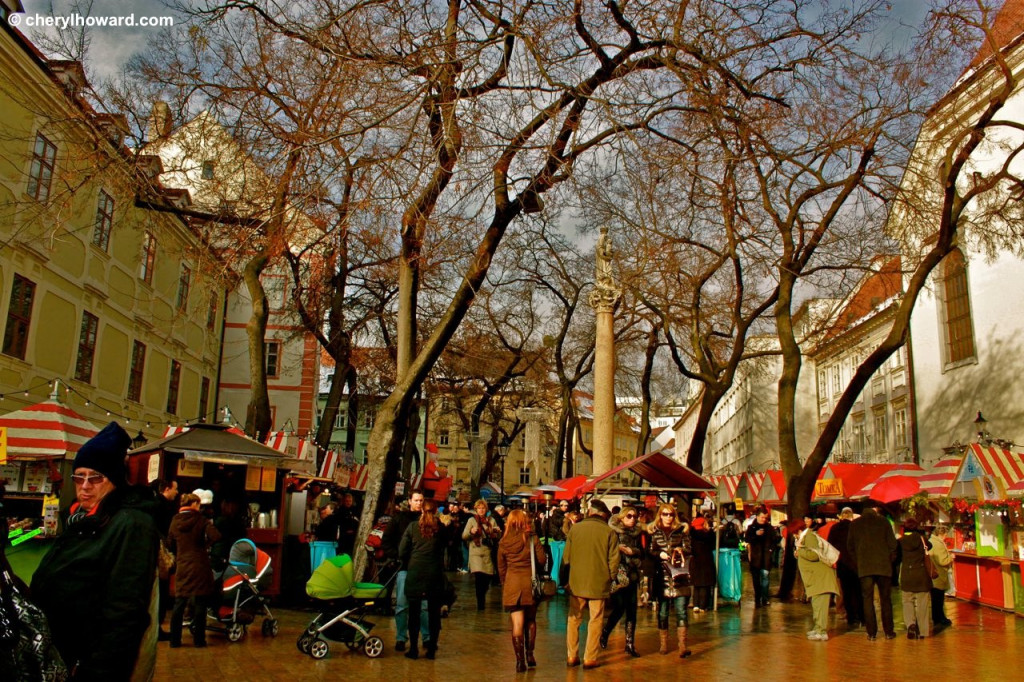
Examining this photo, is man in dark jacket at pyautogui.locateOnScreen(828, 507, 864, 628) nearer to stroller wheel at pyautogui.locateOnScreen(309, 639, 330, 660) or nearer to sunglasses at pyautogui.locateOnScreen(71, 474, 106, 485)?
stroller wheel at pyautogui.locateOnScreen(309, 639, 330, 660)

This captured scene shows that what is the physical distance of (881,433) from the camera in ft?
133

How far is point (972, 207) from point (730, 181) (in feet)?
63.0

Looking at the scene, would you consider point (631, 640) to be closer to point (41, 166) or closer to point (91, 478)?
point (91, 478)

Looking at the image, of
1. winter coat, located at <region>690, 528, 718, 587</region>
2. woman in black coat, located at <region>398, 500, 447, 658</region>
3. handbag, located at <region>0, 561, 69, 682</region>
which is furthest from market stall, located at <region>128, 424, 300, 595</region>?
handbag, located at <region>0, 561, 69, 682</region>

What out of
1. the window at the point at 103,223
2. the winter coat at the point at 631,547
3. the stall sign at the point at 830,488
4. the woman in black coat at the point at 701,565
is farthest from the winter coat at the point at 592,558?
the window at the point at 103,223

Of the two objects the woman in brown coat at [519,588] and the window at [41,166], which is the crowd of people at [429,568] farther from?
the window at [41,166]

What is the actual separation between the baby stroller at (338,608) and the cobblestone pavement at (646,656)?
175 millimetres

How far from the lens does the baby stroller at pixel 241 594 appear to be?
37.3 feet

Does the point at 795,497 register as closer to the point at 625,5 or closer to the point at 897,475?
the point at 897,475

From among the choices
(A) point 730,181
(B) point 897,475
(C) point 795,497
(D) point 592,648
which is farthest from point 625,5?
(B) point 897,475

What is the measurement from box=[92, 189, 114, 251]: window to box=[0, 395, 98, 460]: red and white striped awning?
33.1 ft

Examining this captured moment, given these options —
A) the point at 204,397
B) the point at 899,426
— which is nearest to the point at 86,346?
the point at 204,397

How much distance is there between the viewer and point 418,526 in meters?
10.7

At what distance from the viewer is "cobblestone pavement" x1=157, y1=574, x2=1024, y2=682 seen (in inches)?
376
